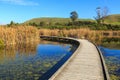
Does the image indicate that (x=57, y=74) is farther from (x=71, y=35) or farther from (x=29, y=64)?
(x=71, y=35)

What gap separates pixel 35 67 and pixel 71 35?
29.2 m

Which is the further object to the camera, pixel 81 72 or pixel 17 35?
pixel 17 35

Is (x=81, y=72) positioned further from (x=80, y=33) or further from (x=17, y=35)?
(x=80, y=33)

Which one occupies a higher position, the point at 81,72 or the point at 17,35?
the point at 17,35

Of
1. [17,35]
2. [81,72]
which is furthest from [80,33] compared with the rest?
[81,72]

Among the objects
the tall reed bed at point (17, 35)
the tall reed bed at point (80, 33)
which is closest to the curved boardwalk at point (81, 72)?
the tall reed bed at point (17, 35)

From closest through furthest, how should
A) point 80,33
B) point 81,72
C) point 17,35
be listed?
1. point 81,72
2. point 17,35
3. point 80,33

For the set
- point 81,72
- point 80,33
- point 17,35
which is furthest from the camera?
point 80,33

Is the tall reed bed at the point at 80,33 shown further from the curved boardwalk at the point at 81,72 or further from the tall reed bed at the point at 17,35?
the curved boardwalk at the point at 81,72

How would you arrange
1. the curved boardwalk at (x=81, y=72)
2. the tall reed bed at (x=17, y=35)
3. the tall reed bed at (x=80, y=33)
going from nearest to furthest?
the curved boardwalk at (x=81, y=72)
the tall reed bed at (x=17, y=35)
the tall reed bed at (x=80, y=33)

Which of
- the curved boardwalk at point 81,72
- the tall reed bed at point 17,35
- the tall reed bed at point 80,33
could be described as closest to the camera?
the curved boardwalk at point 81,72

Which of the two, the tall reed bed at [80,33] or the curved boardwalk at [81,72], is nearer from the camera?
the curved boardwalk at [81,72]

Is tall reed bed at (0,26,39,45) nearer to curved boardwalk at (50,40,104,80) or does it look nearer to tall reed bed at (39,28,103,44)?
tall reed bed at (39,28,103,44)

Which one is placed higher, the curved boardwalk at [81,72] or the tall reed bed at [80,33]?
the tall reed bed at [80,33]
